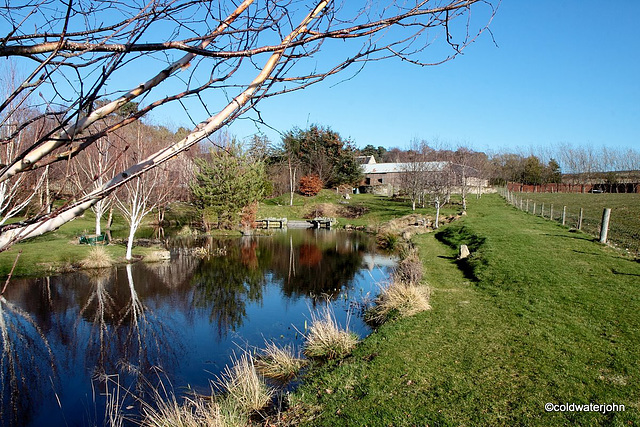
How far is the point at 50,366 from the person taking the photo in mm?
8195

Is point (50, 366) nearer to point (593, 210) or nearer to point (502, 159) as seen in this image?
point (593, 210)

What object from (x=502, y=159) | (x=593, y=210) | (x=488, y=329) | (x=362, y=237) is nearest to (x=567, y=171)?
(x=502, y=159)

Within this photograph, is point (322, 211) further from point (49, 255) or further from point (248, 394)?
point (248, 394)

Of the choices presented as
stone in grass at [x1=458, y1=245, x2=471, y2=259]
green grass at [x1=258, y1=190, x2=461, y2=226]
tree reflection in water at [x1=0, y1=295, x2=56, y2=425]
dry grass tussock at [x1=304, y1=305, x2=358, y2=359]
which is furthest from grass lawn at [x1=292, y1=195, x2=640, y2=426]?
green grass at [x1=258, y1=190, x2=461, y2=226]

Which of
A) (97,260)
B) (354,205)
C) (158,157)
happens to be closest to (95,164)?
(97,260)

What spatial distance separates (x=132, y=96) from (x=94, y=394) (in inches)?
282

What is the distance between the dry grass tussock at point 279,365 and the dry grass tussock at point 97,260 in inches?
491

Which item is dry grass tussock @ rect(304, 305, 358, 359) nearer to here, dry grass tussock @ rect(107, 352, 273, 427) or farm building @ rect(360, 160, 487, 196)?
dry grass tussock @ rect(107, 352, 273, 427)

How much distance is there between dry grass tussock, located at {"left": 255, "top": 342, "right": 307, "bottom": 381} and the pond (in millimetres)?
684

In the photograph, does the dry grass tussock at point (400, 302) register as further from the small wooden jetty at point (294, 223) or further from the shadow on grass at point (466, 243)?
the small wooden jetty at point (294, 223)

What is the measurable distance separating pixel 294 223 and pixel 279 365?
3252 cm

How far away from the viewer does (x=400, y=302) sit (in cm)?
997

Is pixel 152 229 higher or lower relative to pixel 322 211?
lower

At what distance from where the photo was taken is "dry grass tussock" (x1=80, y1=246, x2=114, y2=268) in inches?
675
